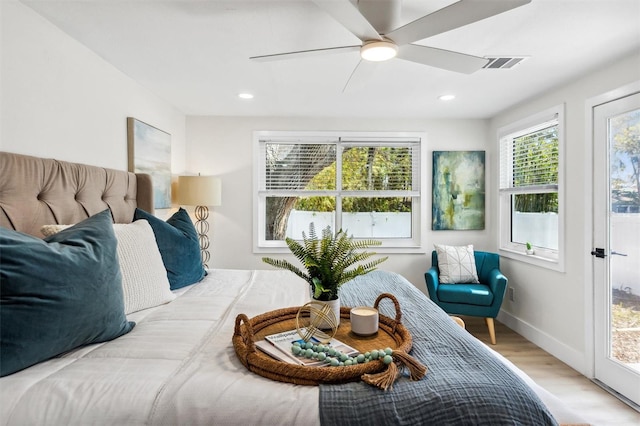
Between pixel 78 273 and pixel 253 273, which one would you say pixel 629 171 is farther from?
pixel 78 273

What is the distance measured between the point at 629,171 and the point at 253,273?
9.02ft

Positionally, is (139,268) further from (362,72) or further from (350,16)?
(362,72)

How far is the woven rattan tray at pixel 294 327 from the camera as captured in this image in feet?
3.29

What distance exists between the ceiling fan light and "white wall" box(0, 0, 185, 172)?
5.69 feet

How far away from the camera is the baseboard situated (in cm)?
261

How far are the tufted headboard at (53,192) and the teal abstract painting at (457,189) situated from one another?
320 cm

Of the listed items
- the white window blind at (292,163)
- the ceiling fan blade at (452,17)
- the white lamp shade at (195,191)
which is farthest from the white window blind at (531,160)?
the white lamp shade at (195,191)

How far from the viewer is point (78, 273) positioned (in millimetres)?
1128

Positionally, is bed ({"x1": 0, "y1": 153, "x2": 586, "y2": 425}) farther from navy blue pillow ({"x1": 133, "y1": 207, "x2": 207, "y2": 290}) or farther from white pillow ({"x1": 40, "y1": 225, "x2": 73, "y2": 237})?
navy blue pillow ({"x1": 133, "y1": 207, "x2": 207, "y2": 290})

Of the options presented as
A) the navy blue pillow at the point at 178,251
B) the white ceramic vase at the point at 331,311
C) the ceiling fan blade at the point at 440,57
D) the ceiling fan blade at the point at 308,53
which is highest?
the ceiling fan blade at the point at 308,53

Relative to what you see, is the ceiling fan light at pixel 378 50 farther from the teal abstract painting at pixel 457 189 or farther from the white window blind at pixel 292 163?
the teal abstract painting at pixel 457 189

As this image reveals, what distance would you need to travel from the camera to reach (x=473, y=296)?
313 centimetres

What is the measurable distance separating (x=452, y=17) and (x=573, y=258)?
7.74 feet

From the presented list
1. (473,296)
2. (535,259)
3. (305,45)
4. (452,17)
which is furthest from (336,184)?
(452,17)
